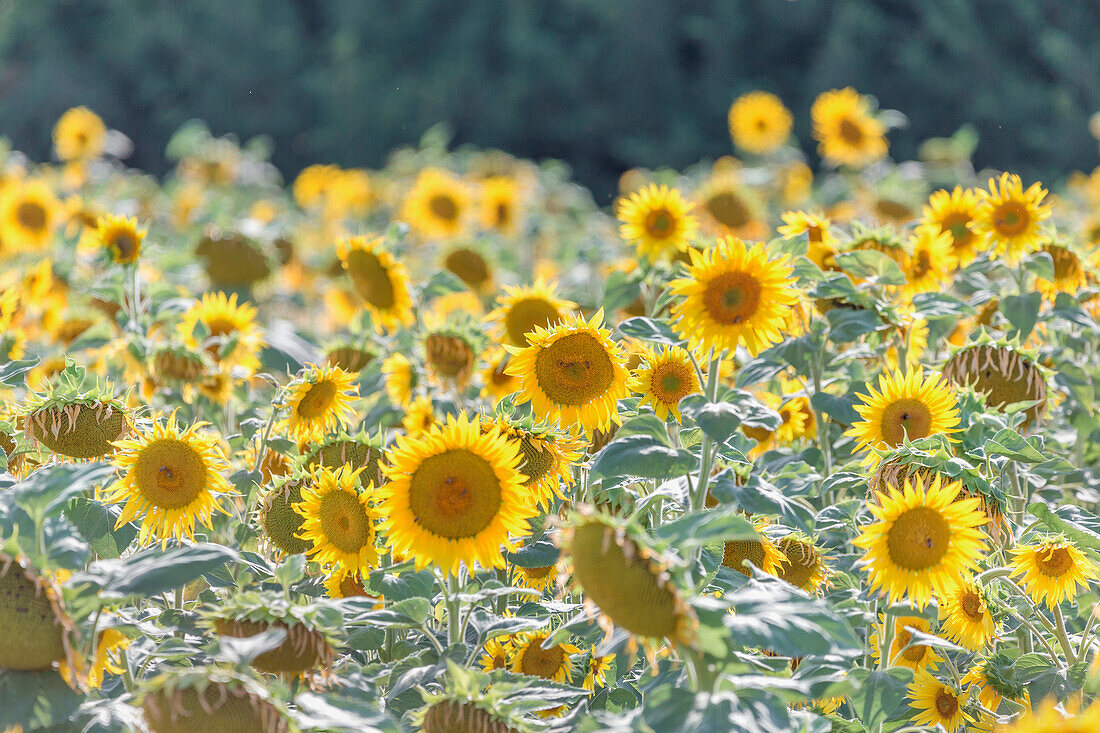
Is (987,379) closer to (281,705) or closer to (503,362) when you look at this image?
(503,362)

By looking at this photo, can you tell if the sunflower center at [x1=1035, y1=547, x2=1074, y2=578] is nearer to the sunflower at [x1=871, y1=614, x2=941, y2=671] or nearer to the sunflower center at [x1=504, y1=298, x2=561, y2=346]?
the sunflower at [x1=871, y1=614, x2=941, y2=671]

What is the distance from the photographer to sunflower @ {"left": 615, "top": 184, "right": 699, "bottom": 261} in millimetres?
A: 2227

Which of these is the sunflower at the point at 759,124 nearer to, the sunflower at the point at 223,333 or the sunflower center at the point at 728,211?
the sunflower center at the point at 728,211

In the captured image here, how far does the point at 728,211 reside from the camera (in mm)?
3578

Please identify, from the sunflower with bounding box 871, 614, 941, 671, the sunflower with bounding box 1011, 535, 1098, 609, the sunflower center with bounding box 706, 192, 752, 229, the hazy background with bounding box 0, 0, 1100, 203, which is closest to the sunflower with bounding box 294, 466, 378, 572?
the sunflower with bounding box 871, 614, 941, 671

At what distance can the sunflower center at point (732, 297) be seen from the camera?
1374 millimetres

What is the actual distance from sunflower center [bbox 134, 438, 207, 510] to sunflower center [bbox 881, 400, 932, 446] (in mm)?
957

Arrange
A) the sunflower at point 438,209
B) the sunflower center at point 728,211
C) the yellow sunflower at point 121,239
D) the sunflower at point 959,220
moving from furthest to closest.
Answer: the sunflower at point 438,209
the sunflower center at point 728,211
the yellow sunflower at point 121,239
the sunflower at point 959,220

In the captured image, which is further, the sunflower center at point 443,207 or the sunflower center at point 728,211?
the sunflower center at point 443,207

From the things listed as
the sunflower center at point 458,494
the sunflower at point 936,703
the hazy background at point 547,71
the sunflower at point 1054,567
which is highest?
the hazy background at point 547,71

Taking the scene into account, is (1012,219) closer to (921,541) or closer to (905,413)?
(905,413)

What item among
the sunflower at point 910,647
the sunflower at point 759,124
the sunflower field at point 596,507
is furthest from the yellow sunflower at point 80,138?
the sunflower at point 910,647

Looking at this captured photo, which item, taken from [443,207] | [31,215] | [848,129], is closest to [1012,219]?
[443,207]

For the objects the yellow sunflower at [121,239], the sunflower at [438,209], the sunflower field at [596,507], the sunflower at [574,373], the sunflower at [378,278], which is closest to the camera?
the sunflower field at [596,507]
